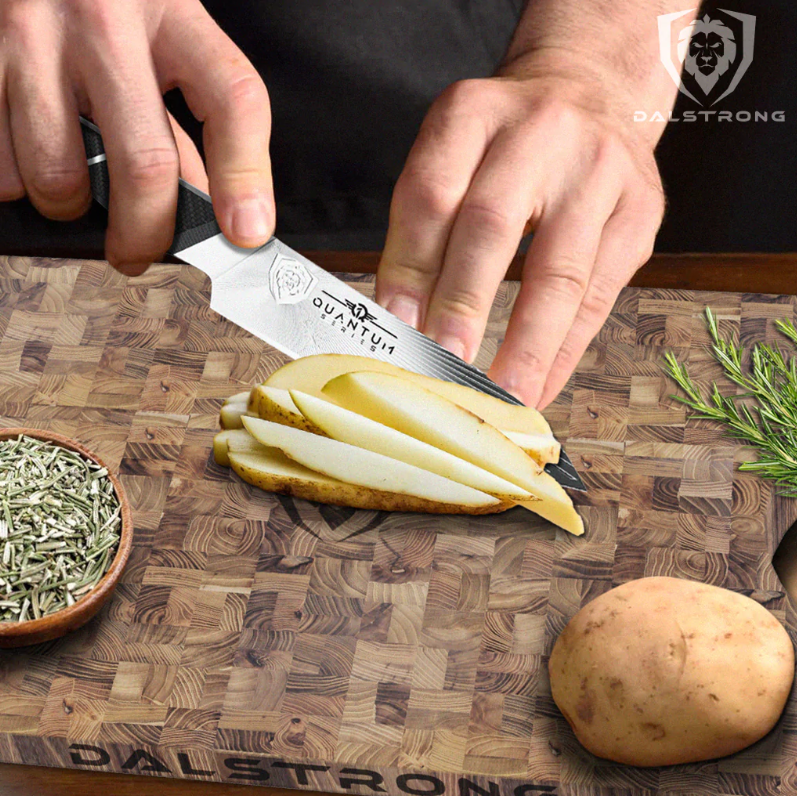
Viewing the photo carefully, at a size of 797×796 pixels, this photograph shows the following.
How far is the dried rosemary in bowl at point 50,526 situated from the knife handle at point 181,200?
50 cm

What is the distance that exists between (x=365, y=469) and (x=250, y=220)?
1.77ft

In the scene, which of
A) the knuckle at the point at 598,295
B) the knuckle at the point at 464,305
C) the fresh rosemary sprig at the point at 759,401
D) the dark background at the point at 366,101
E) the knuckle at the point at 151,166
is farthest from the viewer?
the dark background at the point at 366,101

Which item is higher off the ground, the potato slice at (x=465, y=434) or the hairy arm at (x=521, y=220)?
the hairy arm at (x=521, y=220)

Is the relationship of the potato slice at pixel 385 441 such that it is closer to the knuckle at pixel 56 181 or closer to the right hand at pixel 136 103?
the right hand at pixel 136 103

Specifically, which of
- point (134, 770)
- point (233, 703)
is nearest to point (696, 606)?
point (233, 703)

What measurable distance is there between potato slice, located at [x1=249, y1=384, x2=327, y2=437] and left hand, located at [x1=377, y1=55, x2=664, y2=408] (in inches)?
13.2

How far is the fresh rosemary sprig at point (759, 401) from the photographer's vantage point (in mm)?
1831

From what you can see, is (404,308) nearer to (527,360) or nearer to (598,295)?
(527,360)

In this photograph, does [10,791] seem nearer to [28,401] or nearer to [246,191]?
[28,401]

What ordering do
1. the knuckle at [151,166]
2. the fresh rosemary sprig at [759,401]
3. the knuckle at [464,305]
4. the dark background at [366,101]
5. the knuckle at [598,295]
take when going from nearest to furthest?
the knuckle at [151,166] < the knuckle at [464,305] < the knuckle at [598,295] < the fresh rosemary sprig at [759,401] < the dark background at [366,101]

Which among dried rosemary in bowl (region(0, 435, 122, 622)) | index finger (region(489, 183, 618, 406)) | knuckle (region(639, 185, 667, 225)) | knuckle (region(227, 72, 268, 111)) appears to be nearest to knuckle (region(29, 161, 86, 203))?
knuckle (region(227, 72, 268, 111))

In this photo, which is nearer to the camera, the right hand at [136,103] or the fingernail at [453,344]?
the right hand at [136,103]

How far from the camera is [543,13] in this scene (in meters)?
2.01

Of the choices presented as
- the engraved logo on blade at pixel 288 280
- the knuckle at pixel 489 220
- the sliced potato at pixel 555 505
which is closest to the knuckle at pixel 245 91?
the engraved logo on blade at pixel 288 280
